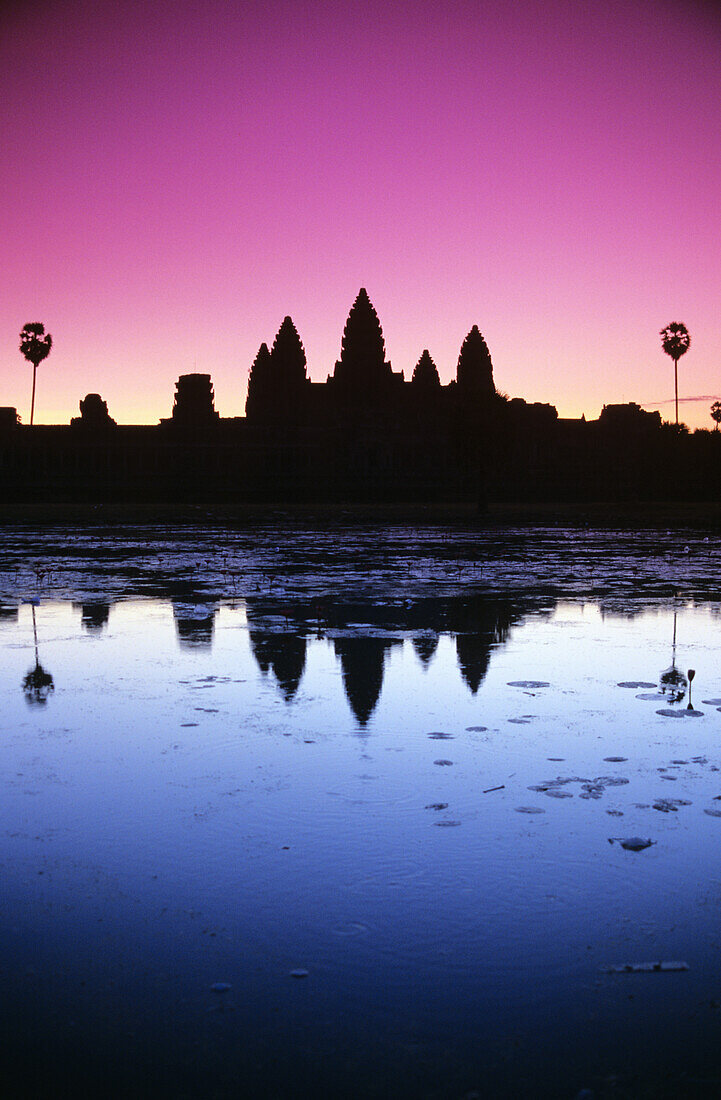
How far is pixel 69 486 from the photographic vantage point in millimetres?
74250

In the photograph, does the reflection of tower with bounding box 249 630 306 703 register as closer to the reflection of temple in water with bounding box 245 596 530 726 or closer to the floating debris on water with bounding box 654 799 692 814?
the reflection of temple in water with bounding box 245 596 530 726

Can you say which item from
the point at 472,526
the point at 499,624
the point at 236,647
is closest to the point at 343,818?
the point at 236,647

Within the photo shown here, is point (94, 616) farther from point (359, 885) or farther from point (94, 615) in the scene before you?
point (359, 885)

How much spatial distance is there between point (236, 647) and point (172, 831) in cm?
514

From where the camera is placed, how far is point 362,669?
841 centimetres

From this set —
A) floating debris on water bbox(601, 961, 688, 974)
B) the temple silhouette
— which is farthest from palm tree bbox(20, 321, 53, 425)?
floating debris on water bbox(601, 961, 688, 974)

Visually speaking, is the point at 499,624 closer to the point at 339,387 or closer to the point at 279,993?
the point at 279,993

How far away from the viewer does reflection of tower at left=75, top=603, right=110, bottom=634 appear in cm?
1128

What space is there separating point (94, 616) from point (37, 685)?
4.25 m

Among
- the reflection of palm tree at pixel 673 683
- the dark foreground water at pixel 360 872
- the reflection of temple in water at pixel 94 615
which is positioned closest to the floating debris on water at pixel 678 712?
the dark foreground water at pixel 360 872

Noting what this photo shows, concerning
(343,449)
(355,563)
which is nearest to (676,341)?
(343,449)

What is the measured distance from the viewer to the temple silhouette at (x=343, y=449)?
75.9 metres

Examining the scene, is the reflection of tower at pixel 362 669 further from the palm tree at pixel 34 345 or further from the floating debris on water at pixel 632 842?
the palm tree at pixel 34 345

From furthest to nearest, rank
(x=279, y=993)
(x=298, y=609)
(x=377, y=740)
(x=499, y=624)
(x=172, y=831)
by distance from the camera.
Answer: (x=298, y=609) → (x=499, y=624) → (x=377, y=740) → (x=172, y=831) → (x=279, y=993)
